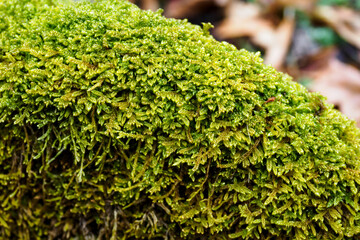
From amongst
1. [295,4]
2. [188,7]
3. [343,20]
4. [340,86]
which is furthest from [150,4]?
[340,86]

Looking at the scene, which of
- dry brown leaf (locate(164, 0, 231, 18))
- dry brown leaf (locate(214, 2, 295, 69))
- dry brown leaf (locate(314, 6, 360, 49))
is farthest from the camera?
dry brown leaf (locate(164, 0, 231, 18))

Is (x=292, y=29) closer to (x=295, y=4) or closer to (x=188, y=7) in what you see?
(x=295, y=4)

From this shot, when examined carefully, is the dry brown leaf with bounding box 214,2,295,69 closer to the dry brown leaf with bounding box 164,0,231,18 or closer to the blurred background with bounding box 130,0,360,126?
the blurred background with bounding box 130,0,360,126

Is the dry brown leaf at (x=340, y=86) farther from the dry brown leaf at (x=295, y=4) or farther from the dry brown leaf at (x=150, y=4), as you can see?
the dry brown leaf at (x=150, y=4)

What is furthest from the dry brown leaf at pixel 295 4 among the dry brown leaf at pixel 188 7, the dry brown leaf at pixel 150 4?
the dry brown leaf at pixel 150 4

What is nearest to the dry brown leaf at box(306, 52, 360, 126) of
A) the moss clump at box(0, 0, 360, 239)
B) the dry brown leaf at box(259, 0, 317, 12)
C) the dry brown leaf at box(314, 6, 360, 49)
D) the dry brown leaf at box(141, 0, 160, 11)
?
the dry brown leaf at box(314, 6, 360, 49)

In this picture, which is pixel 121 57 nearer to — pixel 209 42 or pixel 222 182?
pixel 209 42

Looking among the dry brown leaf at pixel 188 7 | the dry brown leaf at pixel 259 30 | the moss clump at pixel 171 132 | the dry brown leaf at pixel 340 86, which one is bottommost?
the moss clump at pixel 171 132
